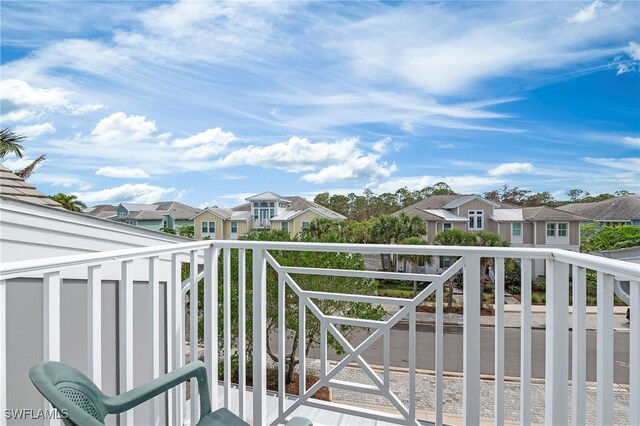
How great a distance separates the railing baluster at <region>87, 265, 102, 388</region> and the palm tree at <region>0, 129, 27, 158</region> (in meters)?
7.80

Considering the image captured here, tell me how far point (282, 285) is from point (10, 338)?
60.1 inches

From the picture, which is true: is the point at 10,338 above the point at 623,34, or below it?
below

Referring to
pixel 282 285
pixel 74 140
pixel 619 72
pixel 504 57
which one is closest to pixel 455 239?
pixel 504 57

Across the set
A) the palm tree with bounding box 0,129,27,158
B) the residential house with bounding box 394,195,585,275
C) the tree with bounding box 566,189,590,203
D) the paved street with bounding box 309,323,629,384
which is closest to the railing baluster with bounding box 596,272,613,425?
the residential house with bounding box 394,195,585,275

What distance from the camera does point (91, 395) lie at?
1056 mm

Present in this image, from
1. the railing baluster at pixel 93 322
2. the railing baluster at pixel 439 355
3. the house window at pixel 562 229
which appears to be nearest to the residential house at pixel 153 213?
the railing baluster at pixel 93 322

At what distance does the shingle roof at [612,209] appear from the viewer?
9.55 metres

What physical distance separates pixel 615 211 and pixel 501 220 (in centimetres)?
372

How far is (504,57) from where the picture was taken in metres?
14.8

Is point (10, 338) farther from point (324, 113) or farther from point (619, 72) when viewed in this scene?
point (619, 72)

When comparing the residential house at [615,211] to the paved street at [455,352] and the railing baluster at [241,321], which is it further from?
the railing baluster at [241,321]

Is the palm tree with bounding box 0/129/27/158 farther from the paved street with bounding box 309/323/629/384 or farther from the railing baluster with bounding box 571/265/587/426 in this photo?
the railing baluster with bounding box 571/265/587/426

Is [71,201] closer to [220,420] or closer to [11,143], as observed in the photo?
[11,143]

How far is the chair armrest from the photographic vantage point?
1115 mm
